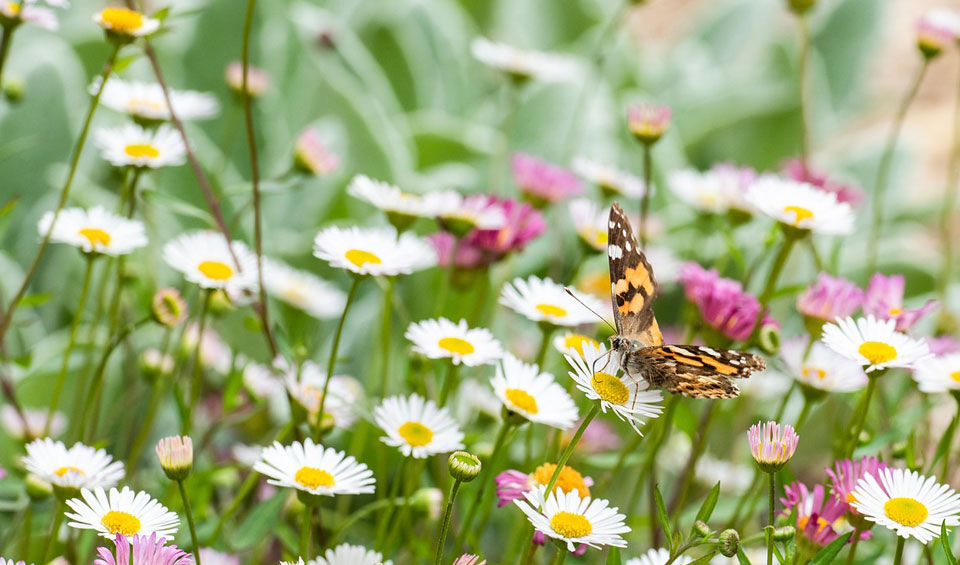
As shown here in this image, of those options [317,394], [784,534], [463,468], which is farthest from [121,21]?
[784,534]

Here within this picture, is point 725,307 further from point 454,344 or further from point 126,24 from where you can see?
point 126,24

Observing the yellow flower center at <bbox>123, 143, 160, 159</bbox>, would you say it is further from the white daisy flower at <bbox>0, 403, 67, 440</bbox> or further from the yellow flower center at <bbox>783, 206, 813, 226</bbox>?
the yellow flower center at <bbox>783, 206, 813, 226</bbox>

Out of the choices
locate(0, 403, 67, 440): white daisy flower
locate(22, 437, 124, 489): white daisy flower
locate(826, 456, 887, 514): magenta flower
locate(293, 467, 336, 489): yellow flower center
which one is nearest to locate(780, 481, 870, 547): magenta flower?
locate(826, 456, 887, 514): magenta flower

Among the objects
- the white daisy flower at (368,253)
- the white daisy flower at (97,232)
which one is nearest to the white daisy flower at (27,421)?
the white daisy flower at (97,232)

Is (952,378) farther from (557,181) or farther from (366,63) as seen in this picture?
(366,63)

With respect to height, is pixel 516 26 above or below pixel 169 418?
above

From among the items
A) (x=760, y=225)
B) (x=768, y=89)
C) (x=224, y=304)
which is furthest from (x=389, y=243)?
(x=768, y=89)
